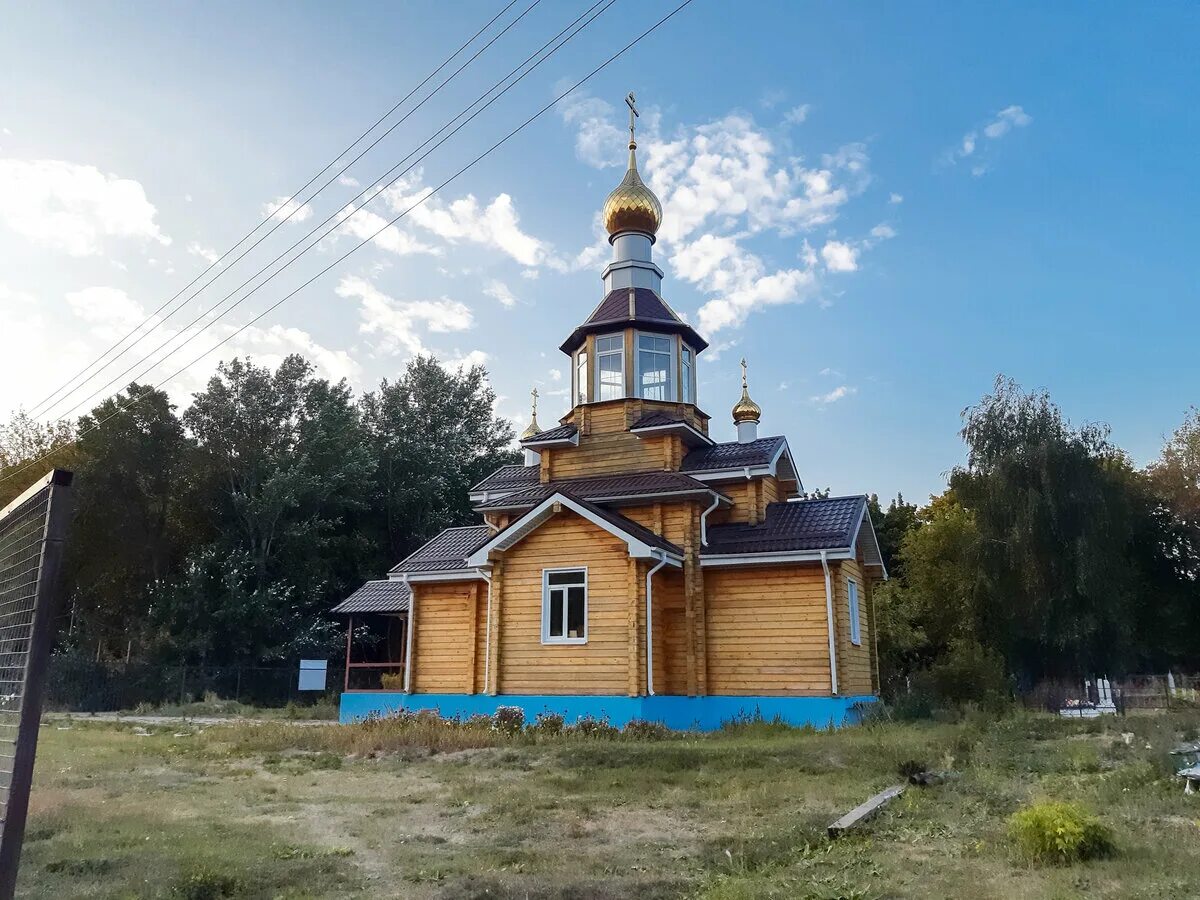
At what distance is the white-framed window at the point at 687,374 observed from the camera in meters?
20.3

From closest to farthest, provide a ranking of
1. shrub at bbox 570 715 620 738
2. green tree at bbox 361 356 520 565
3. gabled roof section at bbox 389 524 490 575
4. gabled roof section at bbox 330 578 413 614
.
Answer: shrub at bbox 570 715 620 738 < gabled roof section at bbox 389 524 490 575 < gabled roof section at bbox 330 578 413 614 < green tree at bbox 361 356 520 565

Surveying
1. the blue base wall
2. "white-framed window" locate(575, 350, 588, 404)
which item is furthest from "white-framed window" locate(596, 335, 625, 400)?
the blue base wall

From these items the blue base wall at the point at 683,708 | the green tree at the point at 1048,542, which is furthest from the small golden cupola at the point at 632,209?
the green tree at the point at 1048,542

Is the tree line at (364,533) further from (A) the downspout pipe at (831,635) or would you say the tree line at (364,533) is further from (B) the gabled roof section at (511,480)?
(B) the gabled roof section at (511,480)

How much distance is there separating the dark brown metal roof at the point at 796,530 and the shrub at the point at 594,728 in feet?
12.7

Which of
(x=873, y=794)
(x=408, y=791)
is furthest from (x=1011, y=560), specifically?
(x=408, y=791)

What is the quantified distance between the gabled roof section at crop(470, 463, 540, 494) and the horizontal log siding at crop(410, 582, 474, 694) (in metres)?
2.78

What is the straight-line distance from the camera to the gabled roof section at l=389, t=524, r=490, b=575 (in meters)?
19.5

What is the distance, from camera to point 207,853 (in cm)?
659

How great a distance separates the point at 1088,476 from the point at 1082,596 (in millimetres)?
3695

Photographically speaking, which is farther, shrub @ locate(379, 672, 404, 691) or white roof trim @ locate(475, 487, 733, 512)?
shrub @ locate(379, 672, 404, 691)

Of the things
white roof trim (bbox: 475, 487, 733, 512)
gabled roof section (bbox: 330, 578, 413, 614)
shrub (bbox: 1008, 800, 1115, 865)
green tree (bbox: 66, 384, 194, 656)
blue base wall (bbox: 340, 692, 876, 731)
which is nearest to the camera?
shrub (bbox: 1008, 800, 1115, 865)

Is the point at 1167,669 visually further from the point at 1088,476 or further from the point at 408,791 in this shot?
the point at 408,791

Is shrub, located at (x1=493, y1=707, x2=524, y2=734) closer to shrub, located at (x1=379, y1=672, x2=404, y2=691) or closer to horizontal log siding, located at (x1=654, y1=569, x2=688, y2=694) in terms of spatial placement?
horizontal log siding, located at (x1=654, y1=569, x2=688, y2=694)
